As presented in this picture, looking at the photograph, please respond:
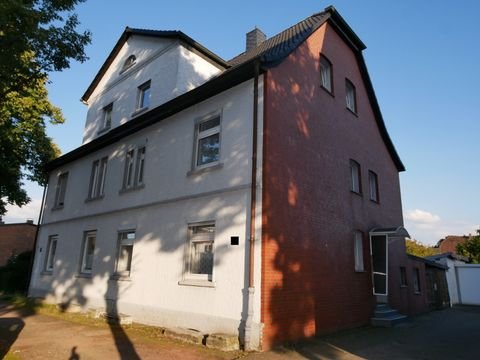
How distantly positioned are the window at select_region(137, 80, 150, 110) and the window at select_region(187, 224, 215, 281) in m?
8.18

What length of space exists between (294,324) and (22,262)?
17.8 m

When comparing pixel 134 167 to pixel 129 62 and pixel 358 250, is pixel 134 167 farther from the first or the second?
pixel 358 250

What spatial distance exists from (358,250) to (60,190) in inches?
572

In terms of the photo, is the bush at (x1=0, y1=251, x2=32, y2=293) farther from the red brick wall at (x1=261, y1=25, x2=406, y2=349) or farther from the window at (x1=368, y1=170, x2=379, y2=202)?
the window at (x1=368, y1=170, x2=379, y2=202)

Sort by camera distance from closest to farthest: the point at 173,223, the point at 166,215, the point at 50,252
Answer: the point at 173,223 → the point at 166,215 → the point at 50,252

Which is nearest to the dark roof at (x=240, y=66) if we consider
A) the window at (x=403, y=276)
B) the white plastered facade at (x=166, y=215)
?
the white plastered facade at (x=166, y=215)

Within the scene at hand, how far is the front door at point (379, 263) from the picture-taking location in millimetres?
13250

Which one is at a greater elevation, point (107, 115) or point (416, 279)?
point (107, 115)

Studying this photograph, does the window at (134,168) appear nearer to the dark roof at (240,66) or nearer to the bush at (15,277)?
the dark roof at (240,66)

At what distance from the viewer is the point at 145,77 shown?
645 inches

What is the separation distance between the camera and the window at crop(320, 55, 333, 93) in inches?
525

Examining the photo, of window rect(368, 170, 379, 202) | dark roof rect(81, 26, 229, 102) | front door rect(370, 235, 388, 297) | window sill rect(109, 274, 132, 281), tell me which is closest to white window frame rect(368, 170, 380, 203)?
window rect(368, 170, 379, 202)

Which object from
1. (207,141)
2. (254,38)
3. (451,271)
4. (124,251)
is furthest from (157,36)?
(451,271)

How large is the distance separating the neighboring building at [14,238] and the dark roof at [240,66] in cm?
1953
